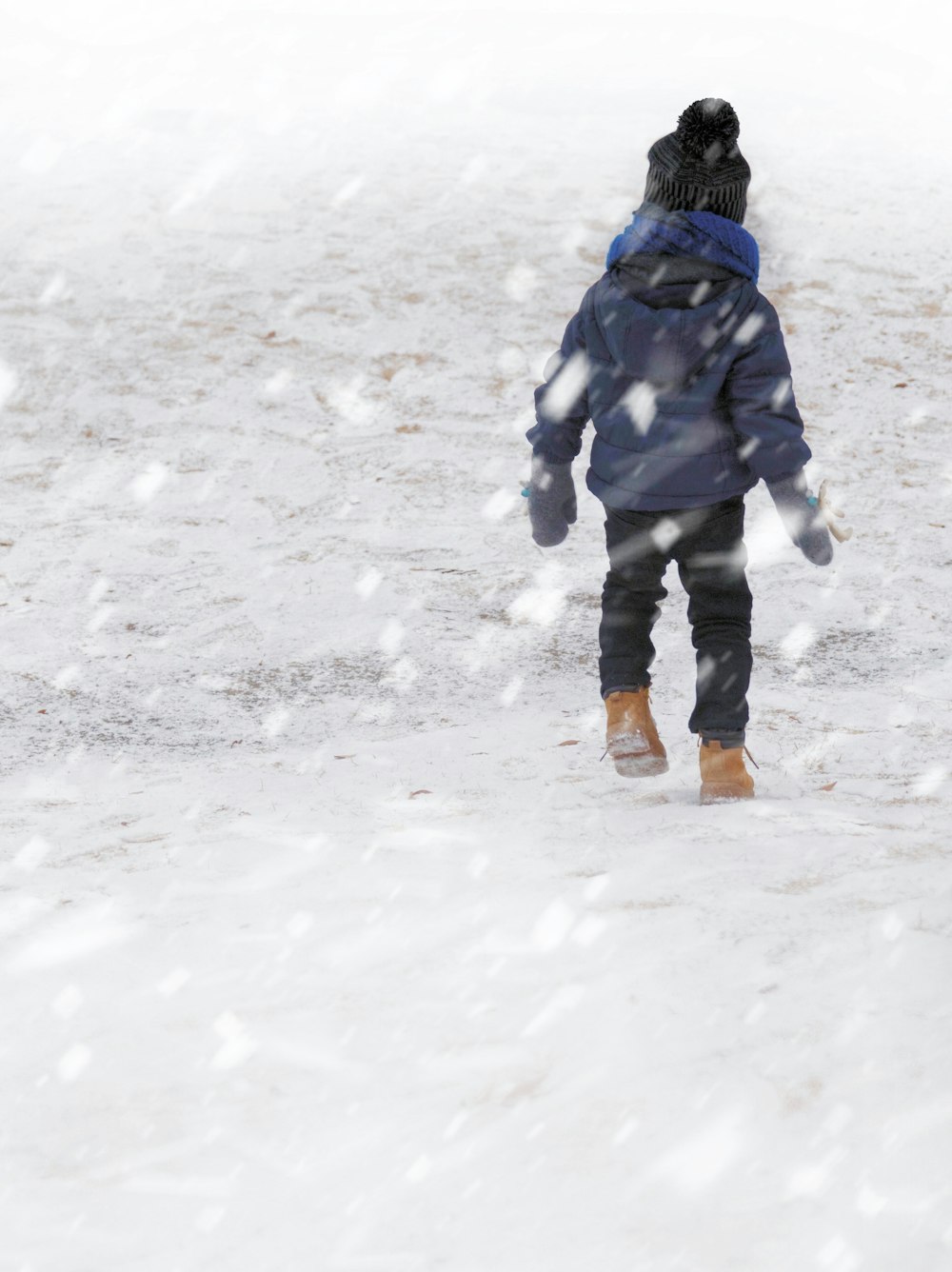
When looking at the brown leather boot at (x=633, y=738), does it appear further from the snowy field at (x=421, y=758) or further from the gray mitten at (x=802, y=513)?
the gray mitten at (x=802, y=513)

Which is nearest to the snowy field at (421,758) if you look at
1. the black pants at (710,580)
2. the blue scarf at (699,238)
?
the black pants at (710,580)

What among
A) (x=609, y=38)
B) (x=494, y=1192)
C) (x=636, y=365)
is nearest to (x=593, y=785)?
(x=636, y=365)

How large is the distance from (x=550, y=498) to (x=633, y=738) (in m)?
0.76

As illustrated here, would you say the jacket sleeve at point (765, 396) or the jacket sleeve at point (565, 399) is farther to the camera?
the jacket sleeve at point (565, 399)

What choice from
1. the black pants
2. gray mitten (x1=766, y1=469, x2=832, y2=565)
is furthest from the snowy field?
gray mitten (x1=766, y1=469, x2=832, y2=565)

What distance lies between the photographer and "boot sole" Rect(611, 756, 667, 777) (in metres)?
3.68

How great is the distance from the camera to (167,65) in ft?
44.4

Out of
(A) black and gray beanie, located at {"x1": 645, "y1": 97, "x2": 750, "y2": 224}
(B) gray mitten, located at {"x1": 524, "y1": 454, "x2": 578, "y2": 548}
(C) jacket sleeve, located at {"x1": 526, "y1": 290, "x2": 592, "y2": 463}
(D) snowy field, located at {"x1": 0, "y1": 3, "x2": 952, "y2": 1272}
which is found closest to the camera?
(D) snowy field, located at {"x1": 0, "y1": 3, "x2": 952, "y2": 1272}

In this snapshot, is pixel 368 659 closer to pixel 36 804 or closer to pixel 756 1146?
pixel 36 804

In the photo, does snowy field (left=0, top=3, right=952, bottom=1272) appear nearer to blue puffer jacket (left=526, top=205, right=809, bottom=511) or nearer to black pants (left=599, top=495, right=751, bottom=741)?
black pants (left=599, top=495, right=751, bottom=741)

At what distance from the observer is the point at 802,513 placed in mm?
3266

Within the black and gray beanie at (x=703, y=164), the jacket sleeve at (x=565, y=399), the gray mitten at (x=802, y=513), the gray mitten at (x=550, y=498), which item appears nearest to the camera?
the black and gray beanie at (x=703, y=164)

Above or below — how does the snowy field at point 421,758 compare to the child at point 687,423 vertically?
below

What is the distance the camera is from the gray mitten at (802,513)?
3227 mm
